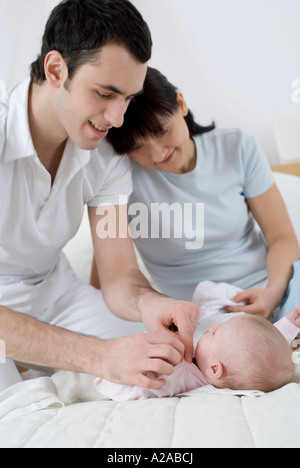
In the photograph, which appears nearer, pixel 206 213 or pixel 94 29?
pixel 94 29

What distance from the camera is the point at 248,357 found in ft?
3.79

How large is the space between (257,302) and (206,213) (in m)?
0.34

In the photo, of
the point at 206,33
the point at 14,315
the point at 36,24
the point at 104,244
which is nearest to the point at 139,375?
the point at 14,315

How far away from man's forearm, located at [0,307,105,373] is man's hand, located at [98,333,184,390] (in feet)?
0.21

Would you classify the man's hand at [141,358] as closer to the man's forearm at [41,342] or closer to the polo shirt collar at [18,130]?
the man's forearm at [41,342]

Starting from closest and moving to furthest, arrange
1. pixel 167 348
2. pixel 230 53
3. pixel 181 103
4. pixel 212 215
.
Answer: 1. pixel 167 348
2. pixel 181 103
3. pixel 212 215
4. pixel 230 53

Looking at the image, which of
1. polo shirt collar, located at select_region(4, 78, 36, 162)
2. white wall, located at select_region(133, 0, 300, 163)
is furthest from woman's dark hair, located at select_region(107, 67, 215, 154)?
white wall, located at select_region(133, 0, 300, 163)

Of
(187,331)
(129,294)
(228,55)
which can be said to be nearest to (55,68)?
(129,294)

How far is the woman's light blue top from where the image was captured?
1708 mm

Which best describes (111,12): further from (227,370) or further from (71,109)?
(227,370)

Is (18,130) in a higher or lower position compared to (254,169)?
higher

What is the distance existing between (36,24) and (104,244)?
79 cm

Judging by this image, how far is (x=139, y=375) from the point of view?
113 cm

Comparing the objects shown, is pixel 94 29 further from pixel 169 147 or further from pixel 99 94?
pixel 169 147
